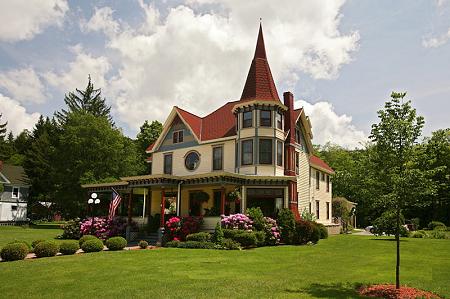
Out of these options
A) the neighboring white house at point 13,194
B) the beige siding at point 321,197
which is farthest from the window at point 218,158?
the neighboring white house at point 13,194

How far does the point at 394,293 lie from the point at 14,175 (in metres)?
59.0

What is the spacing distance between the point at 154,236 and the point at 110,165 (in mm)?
23283

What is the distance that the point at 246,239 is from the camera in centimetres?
2139

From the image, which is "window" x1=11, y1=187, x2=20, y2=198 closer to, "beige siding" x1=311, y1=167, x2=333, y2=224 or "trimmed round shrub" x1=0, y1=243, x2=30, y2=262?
"beige siding" x1=311, y1=167, x2=333, y2=224

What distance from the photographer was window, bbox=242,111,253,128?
89.6 feet

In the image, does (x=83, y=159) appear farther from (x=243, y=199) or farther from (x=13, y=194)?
(x=243, y=199)

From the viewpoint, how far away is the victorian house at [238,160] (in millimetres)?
25953

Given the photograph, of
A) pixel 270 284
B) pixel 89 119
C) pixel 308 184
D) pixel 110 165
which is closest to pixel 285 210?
pixel 308 184

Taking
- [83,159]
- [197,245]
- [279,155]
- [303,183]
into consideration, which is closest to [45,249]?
[197,245]

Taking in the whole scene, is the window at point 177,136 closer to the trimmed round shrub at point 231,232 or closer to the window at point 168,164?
the window at point 168,164

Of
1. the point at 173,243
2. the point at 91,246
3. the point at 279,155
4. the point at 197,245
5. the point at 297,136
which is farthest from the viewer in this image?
the point at 297,136

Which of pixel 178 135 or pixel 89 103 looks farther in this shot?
pixel 89 103

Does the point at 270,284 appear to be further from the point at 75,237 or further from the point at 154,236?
the point at 75,237

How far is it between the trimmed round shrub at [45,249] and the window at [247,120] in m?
14.8
